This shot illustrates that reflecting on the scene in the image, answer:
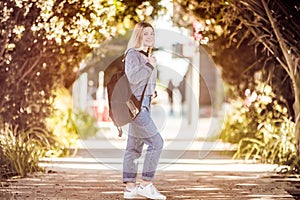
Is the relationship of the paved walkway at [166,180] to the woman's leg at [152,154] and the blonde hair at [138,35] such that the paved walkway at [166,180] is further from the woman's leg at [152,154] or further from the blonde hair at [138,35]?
the blonde hair at [138,35]

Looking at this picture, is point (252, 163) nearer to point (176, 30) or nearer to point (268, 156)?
point (268, 156)

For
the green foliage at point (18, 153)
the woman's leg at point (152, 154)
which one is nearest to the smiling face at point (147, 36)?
the woman's leg at point (152, 154)

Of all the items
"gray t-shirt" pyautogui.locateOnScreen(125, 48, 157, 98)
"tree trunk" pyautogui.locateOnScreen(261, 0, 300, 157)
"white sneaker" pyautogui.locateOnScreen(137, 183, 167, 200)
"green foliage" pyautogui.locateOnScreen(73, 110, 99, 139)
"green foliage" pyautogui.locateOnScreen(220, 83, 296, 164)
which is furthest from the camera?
"green foliage" pyautogui.locateOnScreen(73, 110, 99, 139)

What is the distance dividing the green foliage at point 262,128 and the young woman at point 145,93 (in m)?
2.95

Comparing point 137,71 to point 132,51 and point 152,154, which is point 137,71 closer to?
point 132,51

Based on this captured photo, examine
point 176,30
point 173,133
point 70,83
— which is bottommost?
point 173,133

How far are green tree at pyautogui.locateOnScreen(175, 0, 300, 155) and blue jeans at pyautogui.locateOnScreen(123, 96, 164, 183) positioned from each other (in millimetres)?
2152

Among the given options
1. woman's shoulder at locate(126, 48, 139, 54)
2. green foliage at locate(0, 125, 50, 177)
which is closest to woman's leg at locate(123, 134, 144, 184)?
woman's shoulder at locate(126, 48, 139, 54)

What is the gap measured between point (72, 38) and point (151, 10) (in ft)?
4.84

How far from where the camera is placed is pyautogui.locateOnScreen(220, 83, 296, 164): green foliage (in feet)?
30.7

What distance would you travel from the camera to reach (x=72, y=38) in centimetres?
974

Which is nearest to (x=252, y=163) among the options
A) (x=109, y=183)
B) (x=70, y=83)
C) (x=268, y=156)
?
(x=268, y=156)

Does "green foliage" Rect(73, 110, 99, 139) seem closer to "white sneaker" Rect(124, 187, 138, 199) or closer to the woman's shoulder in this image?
"white sneaker" Rect(124, 187, 138, 199)

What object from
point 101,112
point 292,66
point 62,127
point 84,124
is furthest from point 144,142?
point 101,112
